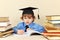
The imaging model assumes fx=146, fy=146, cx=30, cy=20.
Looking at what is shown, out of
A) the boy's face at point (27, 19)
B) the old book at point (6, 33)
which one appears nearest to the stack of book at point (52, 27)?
the boy's face at point (27, 19)

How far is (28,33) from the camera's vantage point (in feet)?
3.02

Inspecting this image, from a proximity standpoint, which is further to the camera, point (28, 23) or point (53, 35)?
point (28, 23)

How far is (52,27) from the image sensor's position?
0.91 meters

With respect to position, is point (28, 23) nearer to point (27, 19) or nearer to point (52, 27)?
point (27, 19)

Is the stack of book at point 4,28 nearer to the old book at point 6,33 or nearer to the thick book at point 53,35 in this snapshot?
the old book at point 6,33

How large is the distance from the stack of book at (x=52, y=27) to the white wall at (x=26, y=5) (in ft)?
0.43

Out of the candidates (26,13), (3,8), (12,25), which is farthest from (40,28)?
(3,8)

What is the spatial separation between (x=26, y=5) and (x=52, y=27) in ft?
0.99

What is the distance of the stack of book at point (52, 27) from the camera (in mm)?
845

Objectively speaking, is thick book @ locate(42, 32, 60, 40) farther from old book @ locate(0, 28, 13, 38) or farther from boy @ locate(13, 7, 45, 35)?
old book @ locate(0, 28, 13, 38)

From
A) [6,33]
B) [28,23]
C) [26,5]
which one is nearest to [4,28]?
[6,33]

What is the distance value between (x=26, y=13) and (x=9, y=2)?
220mm

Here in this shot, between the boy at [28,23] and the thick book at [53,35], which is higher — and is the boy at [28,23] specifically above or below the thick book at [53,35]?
above

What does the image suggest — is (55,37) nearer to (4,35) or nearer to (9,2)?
(4,35)
